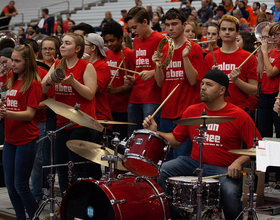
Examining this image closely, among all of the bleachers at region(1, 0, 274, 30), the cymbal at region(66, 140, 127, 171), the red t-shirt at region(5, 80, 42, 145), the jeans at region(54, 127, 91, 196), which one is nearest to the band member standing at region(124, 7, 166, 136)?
the jeans at region(54, 127, 91, 196)

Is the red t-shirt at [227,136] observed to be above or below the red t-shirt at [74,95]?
below

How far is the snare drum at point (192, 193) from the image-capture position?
3.56 meters

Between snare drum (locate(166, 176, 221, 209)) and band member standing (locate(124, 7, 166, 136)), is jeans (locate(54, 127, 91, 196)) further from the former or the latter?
snare drum (locate(166, 176, 221, 209))

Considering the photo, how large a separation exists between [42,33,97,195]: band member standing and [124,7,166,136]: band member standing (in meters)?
0.83

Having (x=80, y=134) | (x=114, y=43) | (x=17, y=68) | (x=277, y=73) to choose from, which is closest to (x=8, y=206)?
(x=80, y=134)

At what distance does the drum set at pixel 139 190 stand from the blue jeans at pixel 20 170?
1.68ft

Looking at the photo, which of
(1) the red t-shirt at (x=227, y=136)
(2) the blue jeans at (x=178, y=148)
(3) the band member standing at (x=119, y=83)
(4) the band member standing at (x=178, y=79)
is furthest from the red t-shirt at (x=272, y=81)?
(3) the band member standing at (x=119, y=83)

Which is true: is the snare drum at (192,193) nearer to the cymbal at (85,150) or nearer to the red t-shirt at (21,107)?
the cymbal at (85,150)

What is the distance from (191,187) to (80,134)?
1.44 meters

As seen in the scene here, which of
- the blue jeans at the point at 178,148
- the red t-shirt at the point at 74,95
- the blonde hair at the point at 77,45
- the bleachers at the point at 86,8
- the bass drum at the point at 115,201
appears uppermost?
the bleachers at the point at 86,8

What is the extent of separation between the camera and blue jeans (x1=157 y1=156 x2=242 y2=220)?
3678mm

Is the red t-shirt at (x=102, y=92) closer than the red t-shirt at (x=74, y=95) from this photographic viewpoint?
No

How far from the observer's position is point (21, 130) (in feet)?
13.5

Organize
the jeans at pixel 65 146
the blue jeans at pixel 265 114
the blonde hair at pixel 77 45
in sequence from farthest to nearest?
the blue jeans at pixel 265 114
the blonde hair at pixel 77 45
the jeans at pixel 65 146
